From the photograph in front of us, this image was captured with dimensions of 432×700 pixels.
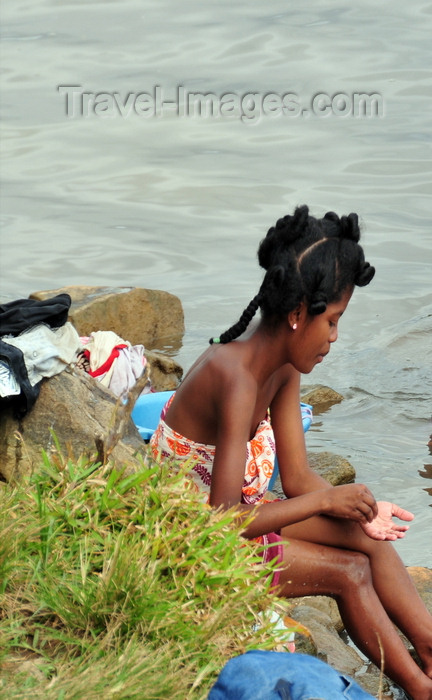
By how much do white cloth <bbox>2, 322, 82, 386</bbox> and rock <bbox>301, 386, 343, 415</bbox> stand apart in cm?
370

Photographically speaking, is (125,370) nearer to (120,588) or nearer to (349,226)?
(349,226)

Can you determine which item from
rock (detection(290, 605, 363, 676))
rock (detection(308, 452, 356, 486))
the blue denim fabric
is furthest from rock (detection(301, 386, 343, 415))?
the blue denim fabric

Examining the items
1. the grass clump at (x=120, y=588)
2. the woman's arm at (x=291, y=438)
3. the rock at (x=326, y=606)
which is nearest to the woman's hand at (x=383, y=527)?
the woman's arm at (x=291, y=438)

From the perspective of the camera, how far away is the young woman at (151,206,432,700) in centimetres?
349

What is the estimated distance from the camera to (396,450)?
7055mm

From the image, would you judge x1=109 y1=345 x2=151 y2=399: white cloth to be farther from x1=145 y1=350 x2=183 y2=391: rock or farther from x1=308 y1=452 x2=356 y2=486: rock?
x1=145 y1=350 x2=183 y2=391: rock

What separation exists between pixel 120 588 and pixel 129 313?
5.78m

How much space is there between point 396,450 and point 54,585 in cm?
464

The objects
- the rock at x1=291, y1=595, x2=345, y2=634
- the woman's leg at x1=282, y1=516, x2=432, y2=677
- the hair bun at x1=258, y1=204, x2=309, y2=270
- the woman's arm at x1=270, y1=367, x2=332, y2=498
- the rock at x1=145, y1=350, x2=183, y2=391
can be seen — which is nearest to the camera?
the hair bun at x1=258, y1=204, x2=309, y2=270

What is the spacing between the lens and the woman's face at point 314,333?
3.57 meters

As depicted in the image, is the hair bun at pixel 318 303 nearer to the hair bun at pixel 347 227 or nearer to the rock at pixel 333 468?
the hair bun at pixel 347 227

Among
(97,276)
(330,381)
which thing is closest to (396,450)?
(330,381)

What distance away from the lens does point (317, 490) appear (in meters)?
3.62

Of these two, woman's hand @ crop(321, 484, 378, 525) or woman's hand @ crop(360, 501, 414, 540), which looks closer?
woman's hand @ crop(321, 484, 378, 525)
